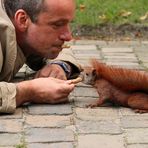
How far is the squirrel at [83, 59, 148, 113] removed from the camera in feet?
14.8

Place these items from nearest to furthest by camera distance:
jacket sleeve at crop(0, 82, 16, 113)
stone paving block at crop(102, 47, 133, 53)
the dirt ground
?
jacket sleeve at crop(0, 82, 16, 113) < stone paving block at crop(102, 47, 133, 53) < the dirt ground

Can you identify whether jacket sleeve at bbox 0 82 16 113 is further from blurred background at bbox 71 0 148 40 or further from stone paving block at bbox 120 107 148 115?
blurred background at bbox 71 0 148 40

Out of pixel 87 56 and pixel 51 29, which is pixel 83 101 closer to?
pixel 51 29

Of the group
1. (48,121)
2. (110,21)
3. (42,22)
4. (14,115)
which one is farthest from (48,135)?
(110,21)

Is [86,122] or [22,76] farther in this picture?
[22,76]

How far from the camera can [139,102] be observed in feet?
14.9

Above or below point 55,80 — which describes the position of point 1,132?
below

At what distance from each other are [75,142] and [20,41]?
1.20m

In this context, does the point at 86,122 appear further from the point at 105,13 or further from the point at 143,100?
the point at 105,13

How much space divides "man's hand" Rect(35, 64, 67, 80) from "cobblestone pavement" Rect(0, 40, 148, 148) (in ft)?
0.61

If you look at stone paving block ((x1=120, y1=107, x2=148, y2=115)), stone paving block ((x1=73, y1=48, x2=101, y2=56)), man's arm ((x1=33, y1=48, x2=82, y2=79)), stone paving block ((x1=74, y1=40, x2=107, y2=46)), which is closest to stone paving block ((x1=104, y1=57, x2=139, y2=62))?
stone paving block ((x1=73, y1=48, x2=101, y2=56))

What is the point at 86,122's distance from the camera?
4.38 meters

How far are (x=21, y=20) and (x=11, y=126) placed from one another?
2.88ft

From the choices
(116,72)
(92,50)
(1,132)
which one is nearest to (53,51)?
(116,72)
